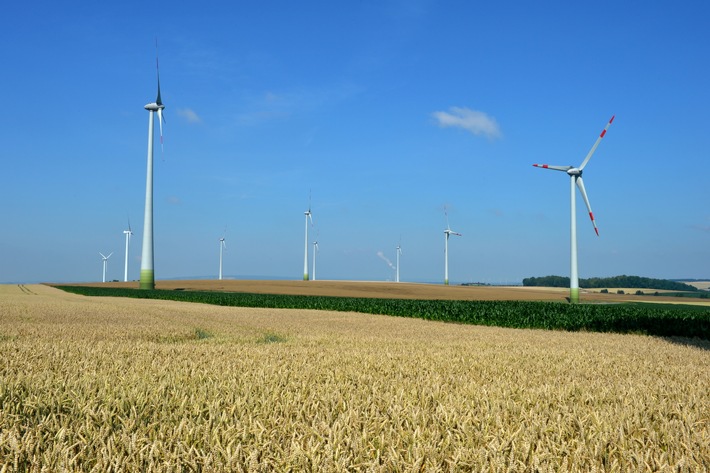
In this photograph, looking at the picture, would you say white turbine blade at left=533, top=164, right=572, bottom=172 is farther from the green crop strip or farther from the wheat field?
the wheat field

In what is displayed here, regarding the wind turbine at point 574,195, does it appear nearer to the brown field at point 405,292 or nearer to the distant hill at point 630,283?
the brown field at point 405,292

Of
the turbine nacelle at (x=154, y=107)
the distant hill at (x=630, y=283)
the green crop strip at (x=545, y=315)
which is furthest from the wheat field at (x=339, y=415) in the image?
the distant hill at (x=630, y=283)

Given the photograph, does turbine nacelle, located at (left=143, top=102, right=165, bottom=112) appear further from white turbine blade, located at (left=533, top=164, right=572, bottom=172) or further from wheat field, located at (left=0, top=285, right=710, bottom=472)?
wheat field, located at (left=0, top=285, right=710, bottom=472)

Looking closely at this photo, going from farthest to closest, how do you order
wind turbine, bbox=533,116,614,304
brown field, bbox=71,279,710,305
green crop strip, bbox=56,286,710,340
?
brown field, bbox=71,279,710,305
wind turbine, bbox=533,116,614,304
green crop strip, bbox=56,286,710,340

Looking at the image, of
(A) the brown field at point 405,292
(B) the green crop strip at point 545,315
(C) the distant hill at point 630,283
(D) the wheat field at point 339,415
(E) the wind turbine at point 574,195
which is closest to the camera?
(D) the wheat field at point 339,415

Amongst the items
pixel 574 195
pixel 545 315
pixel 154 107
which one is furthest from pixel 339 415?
pixel 154 107

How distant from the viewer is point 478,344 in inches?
590

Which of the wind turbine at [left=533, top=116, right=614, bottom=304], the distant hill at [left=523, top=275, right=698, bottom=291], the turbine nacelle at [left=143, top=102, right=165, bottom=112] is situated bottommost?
the distant hill at [left=523, top=275, right=698, bottom=291]

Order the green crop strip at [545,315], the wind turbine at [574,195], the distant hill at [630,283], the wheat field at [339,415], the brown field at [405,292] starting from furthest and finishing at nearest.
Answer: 1. the distant hill at [630,283]
2. the brown field at [405,292]
3. the wind turbine at [574,195]
4. the green crop strip at [545,315]
5. the wheat field at [339,415]

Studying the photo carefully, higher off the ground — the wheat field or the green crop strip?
the wheat field

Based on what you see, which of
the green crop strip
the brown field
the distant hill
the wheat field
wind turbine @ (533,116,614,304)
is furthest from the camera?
the distant hill

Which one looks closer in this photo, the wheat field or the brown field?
the wheat field

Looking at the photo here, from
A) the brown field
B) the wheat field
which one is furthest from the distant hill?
the wheat field

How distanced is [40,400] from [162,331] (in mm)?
11187
